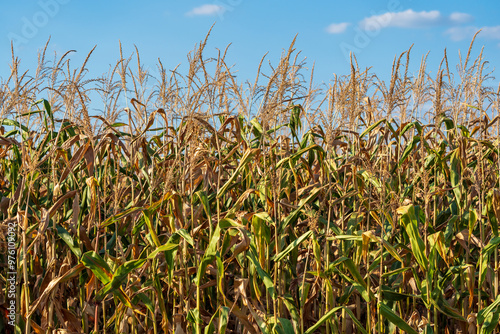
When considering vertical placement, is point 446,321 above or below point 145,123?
below

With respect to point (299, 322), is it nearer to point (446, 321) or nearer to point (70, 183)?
point (446, 321)

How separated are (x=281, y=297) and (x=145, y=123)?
1524 mm

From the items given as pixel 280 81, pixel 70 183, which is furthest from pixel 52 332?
pixel 280 81

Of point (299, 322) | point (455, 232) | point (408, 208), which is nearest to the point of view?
point (408, 208)

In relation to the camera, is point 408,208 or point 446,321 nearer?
point 408,208

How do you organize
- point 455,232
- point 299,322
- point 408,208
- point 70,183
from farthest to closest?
point 70,183, point 455,232, point 299,322, point 408,208

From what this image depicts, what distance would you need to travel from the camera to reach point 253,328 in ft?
9.84

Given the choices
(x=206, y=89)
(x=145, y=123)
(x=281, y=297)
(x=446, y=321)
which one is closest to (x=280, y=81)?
(x=206, y=89)

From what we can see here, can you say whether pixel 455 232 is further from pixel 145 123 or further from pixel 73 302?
pixel 73 302

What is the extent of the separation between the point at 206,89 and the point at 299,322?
154cm

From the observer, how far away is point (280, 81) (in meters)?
3.10

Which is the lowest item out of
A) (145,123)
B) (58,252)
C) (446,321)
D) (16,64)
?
(446,321)

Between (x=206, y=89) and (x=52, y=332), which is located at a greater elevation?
(x=206, y=89)

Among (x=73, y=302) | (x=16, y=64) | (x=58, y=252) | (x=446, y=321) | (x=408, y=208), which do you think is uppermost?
(x=16, y=64)
